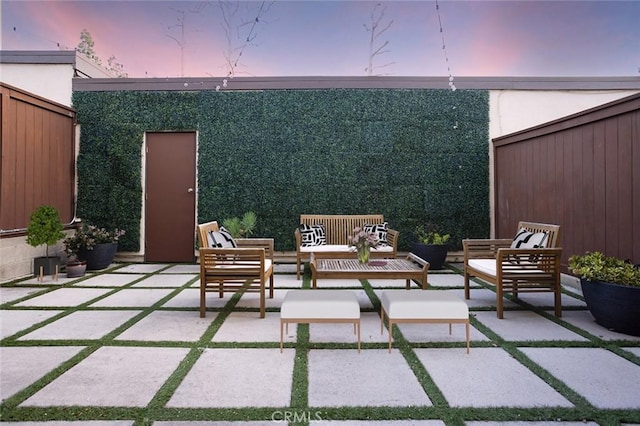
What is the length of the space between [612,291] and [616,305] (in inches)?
4.6

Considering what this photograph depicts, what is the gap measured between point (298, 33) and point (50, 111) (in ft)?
17.5

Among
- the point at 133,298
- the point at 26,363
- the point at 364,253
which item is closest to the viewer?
the point at 26,363

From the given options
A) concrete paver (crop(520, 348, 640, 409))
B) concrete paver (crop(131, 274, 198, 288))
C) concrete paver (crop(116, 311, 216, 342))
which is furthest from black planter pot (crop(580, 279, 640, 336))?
concrete paver (crop(131, 274, 198, 288))

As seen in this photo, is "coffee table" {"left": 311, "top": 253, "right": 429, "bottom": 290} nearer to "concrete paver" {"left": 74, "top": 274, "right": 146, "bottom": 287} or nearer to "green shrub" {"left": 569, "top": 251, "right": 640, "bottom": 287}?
"green shrub" {"left": 569, "top": 251, "right": 640, "bottom": 287}

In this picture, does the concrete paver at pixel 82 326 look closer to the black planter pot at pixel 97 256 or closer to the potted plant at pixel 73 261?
the potted plant at pixel 73 261

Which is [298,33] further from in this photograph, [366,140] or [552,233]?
[552,233]

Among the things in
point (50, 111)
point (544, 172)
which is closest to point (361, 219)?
point (544, 172)

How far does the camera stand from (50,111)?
19.3 feet

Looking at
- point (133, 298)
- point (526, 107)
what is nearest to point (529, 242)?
point (526, 107)

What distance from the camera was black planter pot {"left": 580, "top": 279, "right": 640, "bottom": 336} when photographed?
276cm

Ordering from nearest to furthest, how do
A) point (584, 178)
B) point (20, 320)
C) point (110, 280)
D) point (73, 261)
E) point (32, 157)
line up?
point (20, 320) → point (584, 178) → point (110, 280) → point (73, 261) → point (32, 157)

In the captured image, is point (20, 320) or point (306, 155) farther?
point (306, 155)

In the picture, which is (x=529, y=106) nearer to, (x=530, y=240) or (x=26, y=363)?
(x=530, y=240)

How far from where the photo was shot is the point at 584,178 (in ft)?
14.6
